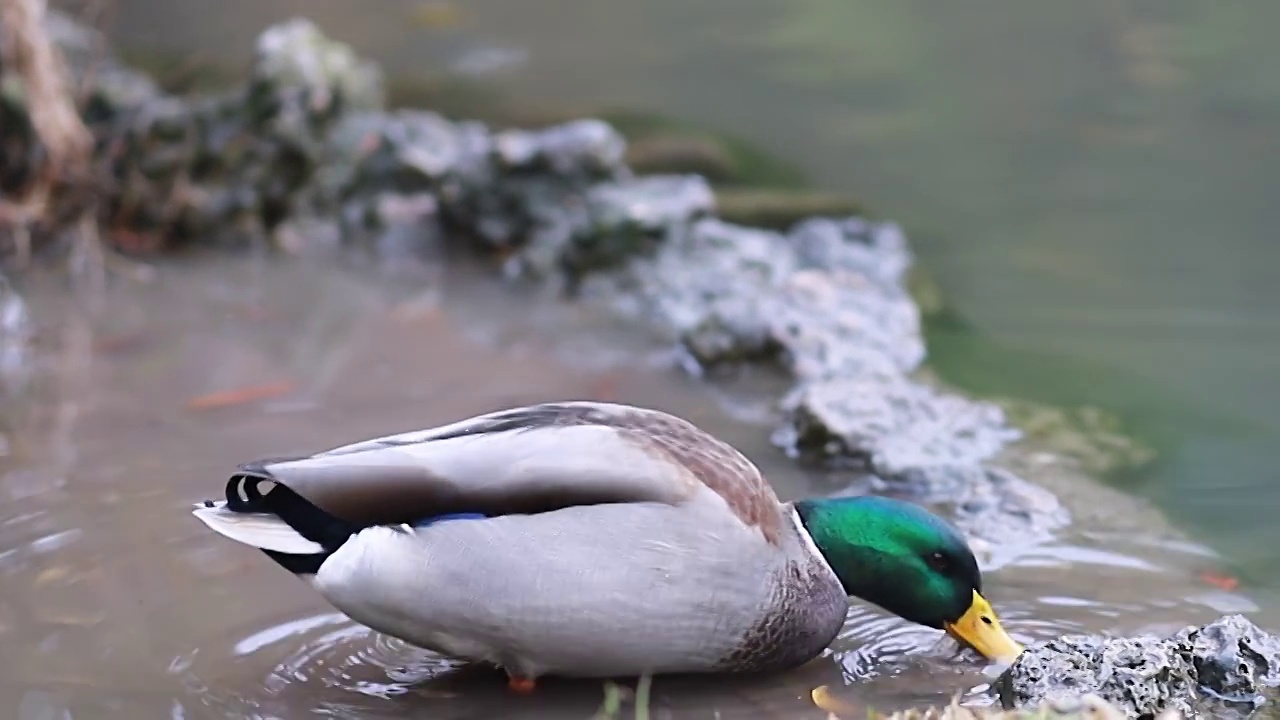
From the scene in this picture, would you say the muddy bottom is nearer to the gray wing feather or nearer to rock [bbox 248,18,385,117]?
the gray wing feather

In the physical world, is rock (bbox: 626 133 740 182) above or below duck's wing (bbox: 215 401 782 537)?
above

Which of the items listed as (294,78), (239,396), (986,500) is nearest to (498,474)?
(986,500)

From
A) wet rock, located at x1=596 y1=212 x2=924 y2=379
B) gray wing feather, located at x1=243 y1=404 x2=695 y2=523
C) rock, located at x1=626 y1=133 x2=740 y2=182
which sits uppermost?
rock, located at x1=626 y1=133 x2=740 y2=182

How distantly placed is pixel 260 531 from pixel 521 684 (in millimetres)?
636

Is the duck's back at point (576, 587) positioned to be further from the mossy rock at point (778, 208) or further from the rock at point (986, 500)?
the mossy rock at point (778, 208)

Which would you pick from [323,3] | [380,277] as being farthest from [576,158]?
[323,3]

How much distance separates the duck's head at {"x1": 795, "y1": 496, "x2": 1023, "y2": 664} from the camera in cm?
347

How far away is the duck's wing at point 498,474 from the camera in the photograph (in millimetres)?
3182

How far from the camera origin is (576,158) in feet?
22.6

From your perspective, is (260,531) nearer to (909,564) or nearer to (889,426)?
→ (909,564)

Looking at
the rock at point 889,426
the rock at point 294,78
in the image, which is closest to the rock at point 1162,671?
the rock at point 889,426

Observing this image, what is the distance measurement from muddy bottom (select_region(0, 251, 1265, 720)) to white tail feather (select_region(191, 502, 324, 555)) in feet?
1.15

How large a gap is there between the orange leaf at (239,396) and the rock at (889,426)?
1.68 m

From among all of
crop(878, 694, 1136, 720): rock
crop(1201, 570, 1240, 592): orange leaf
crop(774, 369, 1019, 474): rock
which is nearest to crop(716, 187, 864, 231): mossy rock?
crop(774, 369, 1019, 474): rock
